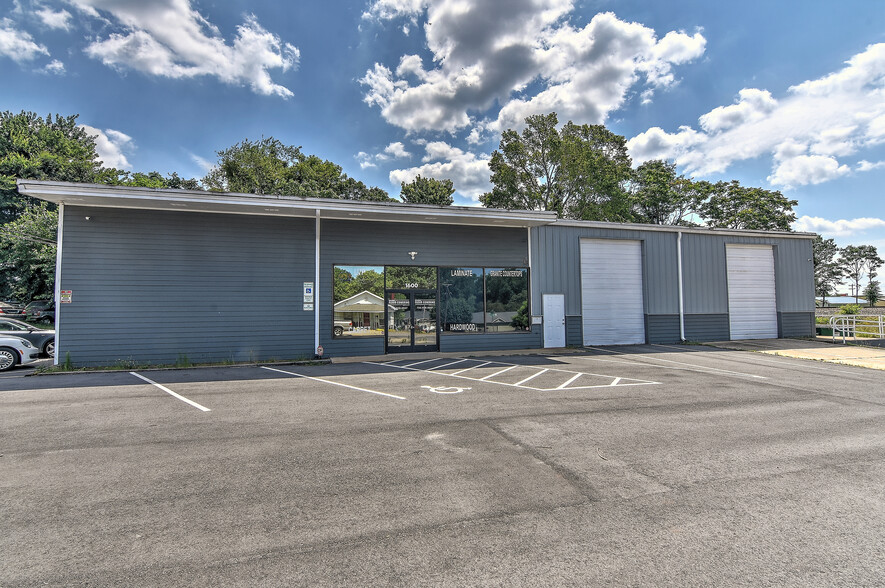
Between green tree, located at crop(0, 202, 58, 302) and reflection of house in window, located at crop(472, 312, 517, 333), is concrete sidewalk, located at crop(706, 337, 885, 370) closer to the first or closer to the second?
reflection of house in window, located at crop(472, 312, 517, 333)

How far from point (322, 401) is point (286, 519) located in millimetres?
4292

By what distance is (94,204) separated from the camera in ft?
39.9

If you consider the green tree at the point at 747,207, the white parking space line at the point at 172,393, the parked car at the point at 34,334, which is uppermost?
the green tree at the point at 747,207

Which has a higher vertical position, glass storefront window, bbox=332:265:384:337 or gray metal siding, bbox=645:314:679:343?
glass storefront window, bbox=332:265:384:337

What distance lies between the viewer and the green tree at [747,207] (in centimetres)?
3697

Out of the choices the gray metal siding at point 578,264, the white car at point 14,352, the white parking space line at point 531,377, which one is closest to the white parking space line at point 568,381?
the white parking space line at point 531,377

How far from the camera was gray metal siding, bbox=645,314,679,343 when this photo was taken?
17.8m

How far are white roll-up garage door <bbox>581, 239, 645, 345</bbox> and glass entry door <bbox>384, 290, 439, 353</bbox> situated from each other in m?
6.51

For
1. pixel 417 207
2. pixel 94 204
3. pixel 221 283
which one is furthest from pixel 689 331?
pixel 94 204

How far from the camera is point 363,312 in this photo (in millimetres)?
14609

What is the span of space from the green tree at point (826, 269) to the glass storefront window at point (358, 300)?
93.2m

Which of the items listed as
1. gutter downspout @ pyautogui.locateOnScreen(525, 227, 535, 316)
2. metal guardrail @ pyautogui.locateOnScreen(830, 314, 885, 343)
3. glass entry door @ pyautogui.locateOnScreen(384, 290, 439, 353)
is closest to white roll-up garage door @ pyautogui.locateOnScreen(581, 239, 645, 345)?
gutter downspout @ pyautogui.locateOnScreen(525, 227, 535, 316)

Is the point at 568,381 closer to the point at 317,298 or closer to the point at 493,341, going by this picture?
the point at 493,341

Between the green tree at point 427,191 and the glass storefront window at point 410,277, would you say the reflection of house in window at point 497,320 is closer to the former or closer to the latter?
the glass storefront window at point 410,277
